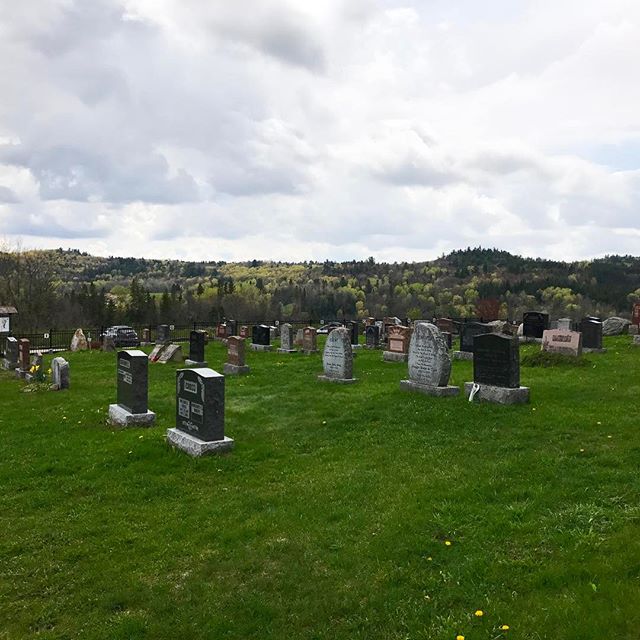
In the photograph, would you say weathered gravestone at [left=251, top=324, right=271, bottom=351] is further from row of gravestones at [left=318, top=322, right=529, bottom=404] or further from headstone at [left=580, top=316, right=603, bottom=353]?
row of gravestones at [left=318, top=322, right=529, bottom=404]

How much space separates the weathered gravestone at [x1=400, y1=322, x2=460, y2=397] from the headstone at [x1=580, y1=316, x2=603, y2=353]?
1059cm

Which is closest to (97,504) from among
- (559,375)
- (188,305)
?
(559,375)

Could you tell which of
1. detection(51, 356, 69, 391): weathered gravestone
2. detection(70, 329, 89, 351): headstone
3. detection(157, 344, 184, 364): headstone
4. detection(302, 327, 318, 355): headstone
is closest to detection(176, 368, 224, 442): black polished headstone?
detection(51, 356, 69, 391): weathered gravestone

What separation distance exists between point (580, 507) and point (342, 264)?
188 metres

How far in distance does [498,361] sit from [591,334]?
11501 mm

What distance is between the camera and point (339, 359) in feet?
54.3

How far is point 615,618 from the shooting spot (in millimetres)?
4242

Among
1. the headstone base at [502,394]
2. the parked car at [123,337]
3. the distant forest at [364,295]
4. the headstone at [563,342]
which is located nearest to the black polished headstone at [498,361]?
the headstone base at [502,394]

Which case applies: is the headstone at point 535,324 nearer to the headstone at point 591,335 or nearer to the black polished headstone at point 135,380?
the headstone at point 591,335

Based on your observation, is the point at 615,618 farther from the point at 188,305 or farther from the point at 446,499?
the point at 188,305

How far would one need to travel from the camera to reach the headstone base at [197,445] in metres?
9.37

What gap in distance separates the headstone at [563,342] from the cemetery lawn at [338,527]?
7.61 meters

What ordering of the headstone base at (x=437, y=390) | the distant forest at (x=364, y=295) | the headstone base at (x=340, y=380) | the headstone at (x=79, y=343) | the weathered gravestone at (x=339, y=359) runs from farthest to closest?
the distant forest at (x=364, y=295) < the headstone at (x=79, y=343) < the weathered gravestone at (x=339, y=359) < the headstone base at (x=340, y=380) < the headstone base at (x=437, y=390)

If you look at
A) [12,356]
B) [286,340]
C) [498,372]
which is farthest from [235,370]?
[498,372]
